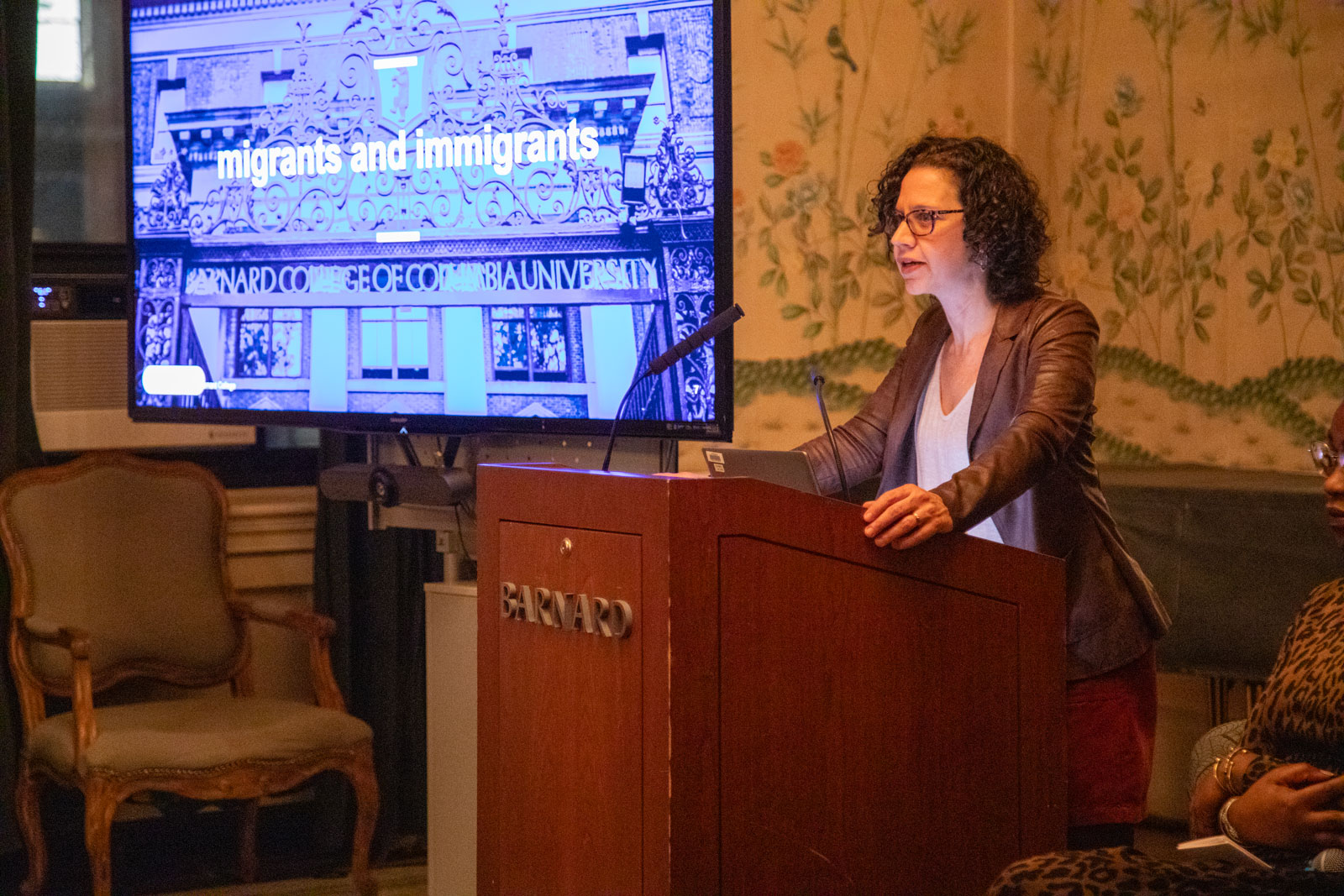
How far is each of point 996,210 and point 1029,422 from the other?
0.36 meters

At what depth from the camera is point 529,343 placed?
2.86m

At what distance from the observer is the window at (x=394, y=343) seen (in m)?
2.99

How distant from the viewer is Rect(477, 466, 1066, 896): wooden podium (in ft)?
5.31

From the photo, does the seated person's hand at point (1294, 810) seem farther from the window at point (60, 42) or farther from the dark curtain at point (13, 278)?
the window at point (60, 42)

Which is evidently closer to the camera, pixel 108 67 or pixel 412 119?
pixel 412 119

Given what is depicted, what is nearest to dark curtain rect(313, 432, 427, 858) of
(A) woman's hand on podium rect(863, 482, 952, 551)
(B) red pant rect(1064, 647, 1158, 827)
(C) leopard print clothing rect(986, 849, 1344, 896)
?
(B) red pant rect(1064, 647, 1158, 827)

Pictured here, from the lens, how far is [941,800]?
1.80 metres

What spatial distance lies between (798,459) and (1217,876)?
27.9 inches

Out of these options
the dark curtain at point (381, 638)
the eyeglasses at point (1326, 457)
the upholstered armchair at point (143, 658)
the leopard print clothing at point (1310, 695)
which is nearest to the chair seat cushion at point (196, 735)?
the upholstered armchair at point (143, 658)

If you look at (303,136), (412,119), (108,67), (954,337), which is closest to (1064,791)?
(954,337)

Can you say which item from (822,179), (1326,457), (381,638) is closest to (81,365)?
(381,638)

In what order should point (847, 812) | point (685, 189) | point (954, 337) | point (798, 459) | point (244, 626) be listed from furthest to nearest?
point (244, 626) < point (685, 189) < point (954, 337) < point (798, 459) < point (847, 812)

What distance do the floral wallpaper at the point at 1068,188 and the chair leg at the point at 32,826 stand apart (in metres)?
1.79

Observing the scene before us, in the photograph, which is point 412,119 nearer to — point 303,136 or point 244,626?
point 303,136
